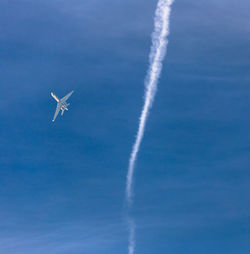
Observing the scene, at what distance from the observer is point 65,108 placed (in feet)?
423
